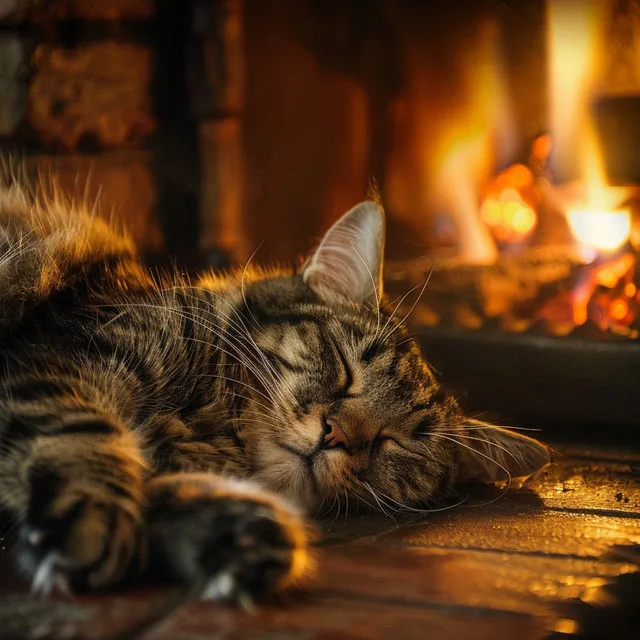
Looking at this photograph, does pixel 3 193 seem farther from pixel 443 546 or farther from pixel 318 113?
pixel 443 546

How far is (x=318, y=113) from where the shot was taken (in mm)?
2293

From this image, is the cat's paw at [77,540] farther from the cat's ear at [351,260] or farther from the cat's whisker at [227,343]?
the cat's ear at [351,260]

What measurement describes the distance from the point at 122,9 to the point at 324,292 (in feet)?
3.28

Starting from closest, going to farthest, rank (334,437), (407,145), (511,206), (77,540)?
(77,540) < (334,437) < (407,145) < (511,206)

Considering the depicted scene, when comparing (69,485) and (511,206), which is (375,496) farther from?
(511,206)

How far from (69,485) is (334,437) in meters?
0.43

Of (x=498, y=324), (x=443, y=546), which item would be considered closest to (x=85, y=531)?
(x=443, y=546)

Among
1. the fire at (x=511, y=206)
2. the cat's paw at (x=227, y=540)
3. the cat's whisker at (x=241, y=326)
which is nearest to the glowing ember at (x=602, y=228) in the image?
the fire at (x=511, y=206)

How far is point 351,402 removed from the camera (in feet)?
4.06

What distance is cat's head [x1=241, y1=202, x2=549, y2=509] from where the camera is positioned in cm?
120

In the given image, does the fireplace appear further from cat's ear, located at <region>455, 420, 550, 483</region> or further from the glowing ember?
cat's ear, located at <region>455, 420, 550, 483</region>

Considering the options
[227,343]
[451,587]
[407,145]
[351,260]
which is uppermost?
[407,145]

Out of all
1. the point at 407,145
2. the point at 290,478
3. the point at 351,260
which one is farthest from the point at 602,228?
the point at 290,478

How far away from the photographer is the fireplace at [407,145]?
1850 millimetres
